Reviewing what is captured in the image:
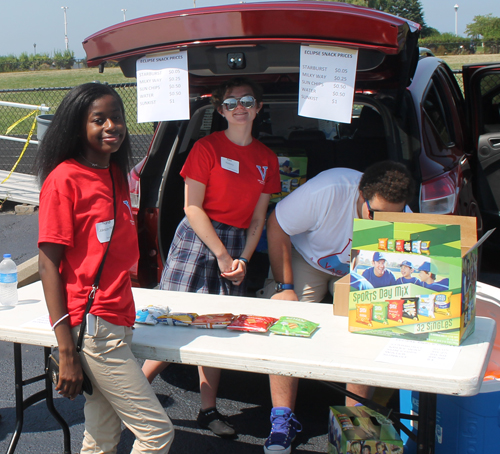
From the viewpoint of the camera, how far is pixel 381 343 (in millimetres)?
1991

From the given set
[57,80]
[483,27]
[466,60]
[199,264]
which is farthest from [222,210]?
[483,27]

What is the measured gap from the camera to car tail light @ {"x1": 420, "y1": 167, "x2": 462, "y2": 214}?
2939mm

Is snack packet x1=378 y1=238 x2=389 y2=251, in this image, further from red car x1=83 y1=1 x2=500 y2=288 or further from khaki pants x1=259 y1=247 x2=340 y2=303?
khaki pants x1=259 y1=247 x2=340 y2=303

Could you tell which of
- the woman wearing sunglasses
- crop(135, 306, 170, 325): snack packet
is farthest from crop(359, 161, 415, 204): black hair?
crop(135, 306, 170, 325): snack packet

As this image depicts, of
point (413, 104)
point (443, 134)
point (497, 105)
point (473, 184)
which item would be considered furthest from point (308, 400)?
point (497, 105)

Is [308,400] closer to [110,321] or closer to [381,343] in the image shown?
[381,343]

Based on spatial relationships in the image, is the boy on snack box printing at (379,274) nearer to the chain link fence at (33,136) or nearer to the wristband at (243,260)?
the wristband at (243,260)

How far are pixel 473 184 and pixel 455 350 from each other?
2.87 metres

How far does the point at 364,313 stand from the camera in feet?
6.73

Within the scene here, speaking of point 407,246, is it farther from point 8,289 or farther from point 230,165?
point 8,289

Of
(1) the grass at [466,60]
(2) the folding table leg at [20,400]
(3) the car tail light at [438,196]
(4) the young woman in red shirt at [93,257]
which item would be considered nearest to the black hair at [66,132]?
(4) the young woman in red shirt at [93,257]

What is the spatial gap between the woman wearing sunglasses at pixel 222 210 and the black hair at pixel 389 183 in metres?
0.64

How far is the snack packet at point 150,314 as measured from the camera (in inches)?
88.8

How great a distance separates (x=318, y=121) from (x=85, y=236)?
2462 millimetres
